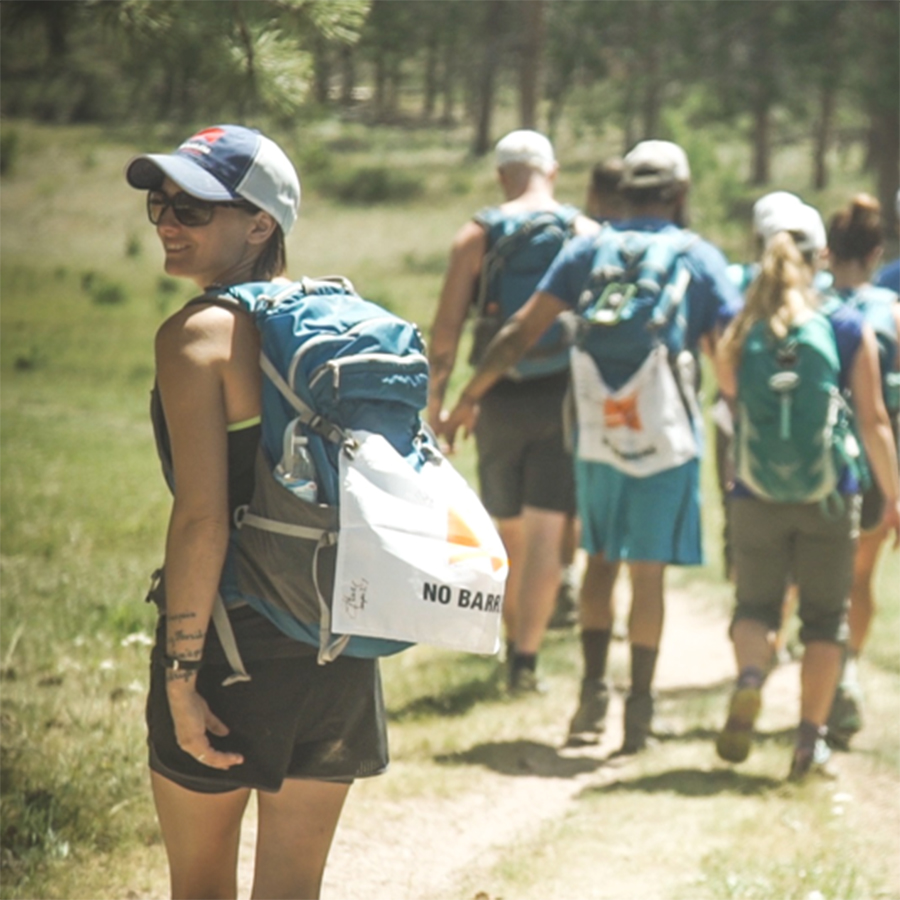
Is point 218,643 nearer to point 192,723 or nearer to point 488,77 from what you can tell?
point 192,723

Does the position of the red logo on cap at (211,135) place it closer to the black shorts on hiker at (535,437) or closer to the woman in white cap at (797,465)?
the woman in white cap at (797,465)

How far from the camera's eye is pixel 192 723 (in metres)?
2.90

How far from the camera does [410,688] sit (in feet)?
21.4

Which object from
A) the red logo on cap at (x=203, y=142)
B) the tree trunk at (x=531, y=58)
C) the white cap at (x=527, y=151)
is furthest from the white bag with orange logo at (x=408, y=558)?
the tree trunk at (x=531, y=58)

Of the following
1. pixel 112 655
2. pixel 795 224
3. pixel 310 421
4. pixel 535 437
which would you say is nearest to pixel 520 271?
pixel 535 437

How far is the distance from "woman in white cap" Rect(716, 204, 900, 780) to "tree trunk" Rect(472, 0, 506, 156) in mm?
23711

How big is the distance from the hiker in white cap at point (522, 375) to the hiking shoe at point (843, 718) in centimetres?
118

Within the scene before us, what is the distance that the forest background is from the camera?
4.73 metres

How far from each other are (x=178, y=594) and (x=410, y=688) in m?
3.71

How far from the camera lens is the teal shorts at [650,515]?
5.72 m

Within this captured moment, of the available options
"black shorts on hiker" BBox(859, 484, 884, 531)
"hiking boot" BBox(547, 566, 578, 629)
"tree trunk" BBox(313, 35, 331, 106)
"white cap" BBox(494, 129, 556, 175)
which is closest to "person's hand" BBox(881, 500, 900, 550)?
"black shorts on hiker" BBox(859, 484, 884, 531)

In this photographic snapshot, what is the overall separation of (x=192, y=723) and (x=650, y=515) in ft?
10.1

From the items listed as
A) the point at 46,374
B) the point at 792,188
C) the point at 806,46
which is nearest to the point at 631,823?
the point at 46,374

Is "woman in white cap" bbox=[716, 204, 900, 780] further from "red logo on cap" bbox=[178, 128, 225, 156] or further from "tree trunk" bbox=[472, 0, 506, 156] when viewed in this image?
"tree trunk" bbox=[472, 0, 506, 156]
